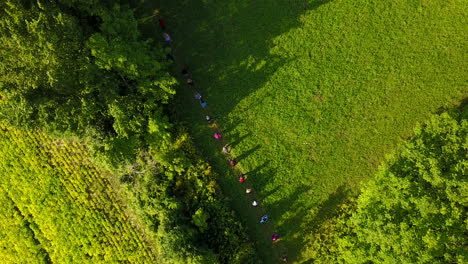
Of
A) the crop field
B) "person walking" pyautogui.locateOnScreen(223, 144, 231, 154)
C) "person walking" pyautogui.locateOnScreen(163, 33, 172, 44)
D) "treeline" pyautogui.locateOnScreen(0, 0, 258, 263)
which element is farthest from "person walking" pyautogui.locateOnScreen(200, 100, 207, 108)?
the crop field

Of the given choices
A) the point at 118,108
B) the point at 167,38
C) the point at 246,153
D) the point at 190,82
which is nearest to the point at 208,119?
the point at 190,82

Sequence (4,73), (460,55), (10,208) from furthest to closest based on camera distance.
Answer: (10,208)
(460,55)
(4,73)

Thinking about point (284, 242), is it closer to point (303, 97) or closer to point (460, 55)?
point (303, 97)

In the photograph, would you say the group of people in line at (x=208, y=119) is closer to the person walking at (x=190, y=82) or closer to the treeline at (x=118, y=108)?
the person walking at (x=190, y=82)

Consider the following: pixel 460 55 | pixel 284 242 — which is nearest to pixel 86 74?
pixel 284 242

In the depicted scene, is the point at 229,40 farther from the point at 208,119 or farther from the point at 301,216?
the point at 301,216
